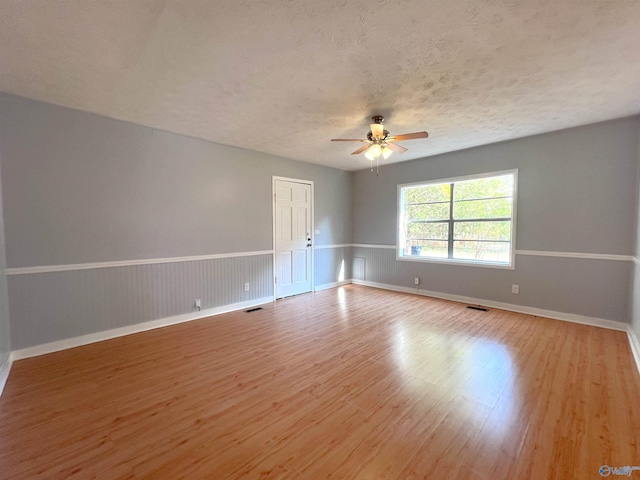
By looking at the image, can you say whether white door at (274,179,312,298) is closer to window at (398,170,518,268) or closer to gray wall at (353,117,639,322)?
window at (398,170,518,268)

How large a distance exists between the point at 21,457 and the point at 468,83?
13.9ft

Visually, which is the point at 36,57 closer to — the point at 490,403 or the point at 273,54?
the point at 273,54

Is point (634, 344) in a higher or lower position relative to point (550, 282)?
lower

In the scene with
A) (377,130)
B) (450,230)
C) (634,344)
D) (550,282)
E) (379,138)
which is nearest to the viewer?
(634,344)

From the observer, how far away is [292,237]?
212 inches

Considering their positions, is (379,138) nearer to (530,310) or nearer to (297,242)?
(297,242)

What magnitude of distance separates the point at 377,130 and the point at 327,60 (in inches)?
49.6

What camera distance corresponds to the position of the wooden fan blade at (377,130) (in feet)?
10.5

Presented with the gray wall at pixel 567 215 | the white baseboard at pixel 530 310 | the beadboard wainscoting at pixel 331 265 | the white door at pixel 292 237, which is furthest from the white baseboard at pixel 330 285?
the gray wall at pixel 567 215

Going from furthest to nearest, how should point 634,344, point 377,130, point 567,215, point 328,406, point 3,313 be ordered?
point 567,215 → point 377,130 → point 634,344 → point 3,313 → point 328,406

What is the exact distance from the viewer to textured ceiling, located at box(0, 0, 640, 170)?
1.70 m

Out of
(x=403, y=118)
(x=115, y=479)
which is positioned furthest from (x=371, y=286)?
(x=115, y=479)

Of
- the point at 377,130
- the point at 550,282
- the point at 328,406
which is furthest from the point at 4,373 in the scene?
the point at 550,282

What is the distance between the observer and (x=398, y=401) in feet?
6.97
